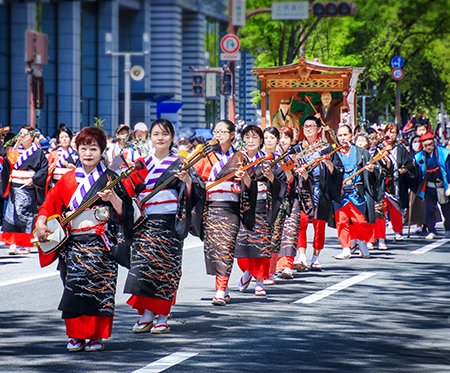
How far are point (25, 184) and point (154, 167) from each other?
19.3ft

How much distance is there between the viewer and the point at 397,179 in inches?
594

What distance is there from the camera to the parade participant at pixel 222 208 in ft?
26.3

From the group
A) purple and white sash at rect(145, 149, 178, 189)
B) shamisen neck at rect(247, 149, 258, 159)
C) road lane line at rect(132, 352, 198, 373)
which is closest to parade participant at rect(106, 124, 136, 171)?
purple and white sash at rect(145, 149, 178, 189)

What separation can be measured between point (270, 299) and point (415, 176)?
727cm

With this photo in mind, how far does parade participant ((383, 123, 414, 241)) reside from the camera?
14016 mm

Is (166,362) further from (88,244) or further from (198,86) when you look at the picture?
(198,86)

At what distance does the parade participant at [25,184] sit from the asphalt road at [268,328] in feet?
5.57

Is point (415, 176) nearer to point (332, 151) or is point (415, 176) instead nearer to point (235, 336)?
point (332, 151)

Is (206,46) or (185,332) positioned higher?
(206,46)

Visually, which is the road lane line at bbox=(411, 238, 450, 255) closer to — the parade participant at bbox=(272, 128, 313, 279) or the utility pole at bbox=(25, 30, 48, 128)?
the parade participant at bbox=(272, 128, 313, 279)

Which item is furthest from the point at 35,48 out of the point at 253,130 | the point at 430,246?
the point at 253,130

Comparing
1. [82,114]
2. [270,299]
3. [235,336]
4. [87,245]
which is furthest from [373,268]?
[82,114]

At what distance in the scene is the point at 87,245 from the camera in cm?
592

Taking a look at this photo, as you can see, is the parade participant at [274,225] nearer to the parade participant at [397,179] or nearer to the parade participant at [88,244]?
the parade participant at [88,244]
